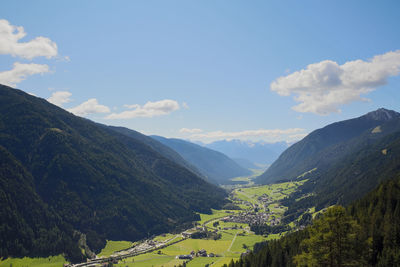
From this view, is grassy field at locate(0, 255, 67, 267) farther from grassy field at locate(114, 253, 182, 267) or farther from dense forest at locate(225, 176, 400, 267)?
dense forest at locate(225, 176, 400, 267)

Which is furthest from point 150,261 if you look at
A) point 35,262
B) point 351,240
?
point 351,240

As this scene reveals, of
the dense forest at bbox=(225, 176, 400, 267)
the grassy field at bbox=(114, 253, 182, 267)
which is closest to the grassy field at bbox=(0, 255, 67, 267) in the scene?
the grassy field at bbox=(114, 253, 182, 267)

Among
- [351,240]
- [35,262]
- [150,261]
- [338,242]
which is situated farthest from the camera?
[150,261]

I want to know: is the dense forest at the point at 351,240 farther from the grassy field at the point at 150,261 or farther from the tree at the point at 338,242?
the grassy field at the point at 150,261

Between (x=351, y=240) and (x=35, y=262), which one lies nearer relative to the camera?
(x=351, y=240)

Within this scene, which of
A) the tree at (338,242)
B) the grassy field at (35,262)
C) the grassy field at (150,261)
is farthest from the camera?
the grassy field at (150,261)

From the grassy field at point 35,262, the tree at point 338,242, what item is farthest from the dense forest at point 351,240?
the grassy field at point 35,262

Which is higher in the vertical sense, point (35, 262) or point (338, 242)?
point (338, 242)

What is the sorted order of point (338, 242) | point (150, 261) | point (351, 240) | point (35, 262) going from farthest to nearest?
point (150, 261) → point (35, 262) → point (338, 242) → point (351, 240)

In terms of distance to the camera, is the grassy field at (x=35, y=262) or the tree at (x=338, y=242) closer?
the tree at (x=338, y=242)

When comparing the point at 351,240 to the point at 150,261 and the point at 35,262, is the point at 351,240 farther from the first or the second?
the point at 35,262
